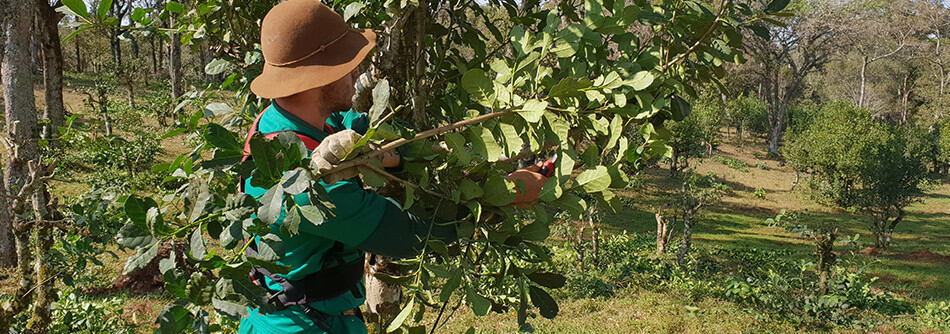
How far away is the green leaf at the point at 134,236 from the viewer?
1.19m

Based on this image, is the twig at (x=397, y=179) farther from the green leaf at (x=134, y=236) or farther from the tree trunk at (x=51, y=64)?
the tree trunk at (x=51, y=64)

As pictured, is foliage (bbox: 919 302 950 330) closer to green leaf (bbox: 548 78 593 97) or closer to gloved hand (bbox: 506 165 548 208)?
gloved hand (bbox: 506 165 548 208)

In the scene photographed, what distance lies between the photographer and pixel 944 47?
36.6 meters

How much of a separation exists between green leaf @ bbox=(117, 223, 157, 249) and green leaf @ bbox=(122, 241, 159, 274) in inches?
0.4

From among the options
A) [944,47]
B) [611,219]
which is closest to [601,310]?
[611,219]

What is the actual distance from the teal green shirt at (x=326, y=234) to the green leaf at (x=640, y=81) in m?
0.74

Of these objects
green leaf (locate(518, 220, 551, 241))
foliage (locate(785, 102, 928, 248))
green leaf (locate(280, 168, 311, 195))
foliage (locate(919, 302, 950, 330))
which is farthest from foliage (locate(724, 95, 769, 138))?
green leaf (locate(280, 168, 311, 195))

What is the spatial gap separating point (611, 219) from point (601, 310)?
814cm

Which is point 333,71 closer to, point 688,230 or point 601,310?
point 601,310

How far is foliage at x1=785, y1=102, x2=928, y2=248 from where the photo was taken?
53.7 ft

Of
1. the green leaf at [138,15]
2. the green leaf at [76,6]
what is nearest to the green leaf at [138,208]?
the green leaf at [76,6]

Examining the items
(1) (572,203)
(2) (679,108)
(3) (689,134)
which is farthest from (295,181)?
(3) (689,134)

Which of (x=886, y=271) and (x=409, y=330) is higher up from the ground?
(x=409, y=330)

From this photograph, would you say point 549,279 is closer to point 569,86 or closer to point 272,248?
point 569,86
